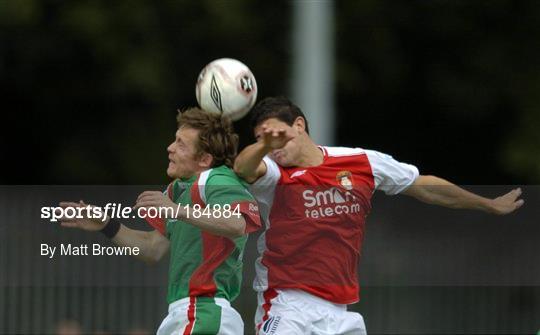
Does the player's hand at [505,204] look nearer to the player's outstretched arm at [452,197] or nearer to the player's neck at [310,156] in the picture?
the player's outstretched arm at [452,197]

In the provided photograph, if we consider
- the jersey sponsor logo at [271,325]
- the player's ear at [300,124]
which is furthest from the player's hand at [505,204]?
the jersey sponsor logo at [271,325]

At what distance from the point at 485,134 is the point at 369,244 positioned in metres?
4.59

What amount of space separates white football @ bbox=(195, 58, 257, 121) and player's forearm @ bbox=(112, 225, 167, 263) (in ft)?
1.86

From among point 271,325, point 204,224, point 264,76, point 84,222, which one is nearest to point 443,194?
point 271,325

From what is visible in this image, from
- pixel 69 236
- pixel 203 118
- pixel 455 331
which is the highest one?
pixel 203 118

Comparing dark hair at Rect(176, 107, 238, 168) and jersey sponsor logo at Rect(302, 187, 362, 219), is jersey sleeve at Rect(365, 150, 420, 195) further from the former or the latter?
dark hair at Rect(176, 107, 238, 168)

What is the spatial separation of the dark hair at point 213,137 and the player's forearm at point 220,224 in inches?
11.6

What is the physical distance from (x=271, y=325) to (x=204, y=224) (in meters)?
0.60

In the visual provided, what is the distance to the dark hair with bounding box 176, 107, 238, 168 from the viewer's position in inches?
215

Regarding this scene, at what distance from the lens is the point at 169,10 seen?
1040cm

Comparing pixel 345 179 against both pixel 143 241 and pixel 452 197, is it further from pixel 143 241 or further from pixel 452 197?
pixel 143 241

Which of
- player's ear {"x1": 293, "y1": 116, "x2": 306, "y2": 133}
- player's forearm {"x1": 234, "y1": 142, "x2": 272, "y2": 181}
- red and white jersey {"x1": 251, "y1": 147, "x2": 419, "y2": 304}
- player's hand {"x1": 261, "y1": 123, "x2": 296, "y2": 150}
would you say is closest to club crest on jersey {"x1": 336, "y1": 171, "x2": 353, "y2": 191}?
red and white jersey {"x1": 251, "y1": 147, "x2": 419, "y2": 304}

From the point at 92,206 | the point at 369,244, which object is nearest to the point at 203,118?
the point at 92,206

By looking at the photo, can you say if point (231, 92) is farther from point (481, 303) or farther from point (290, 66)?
point (290, 66)
